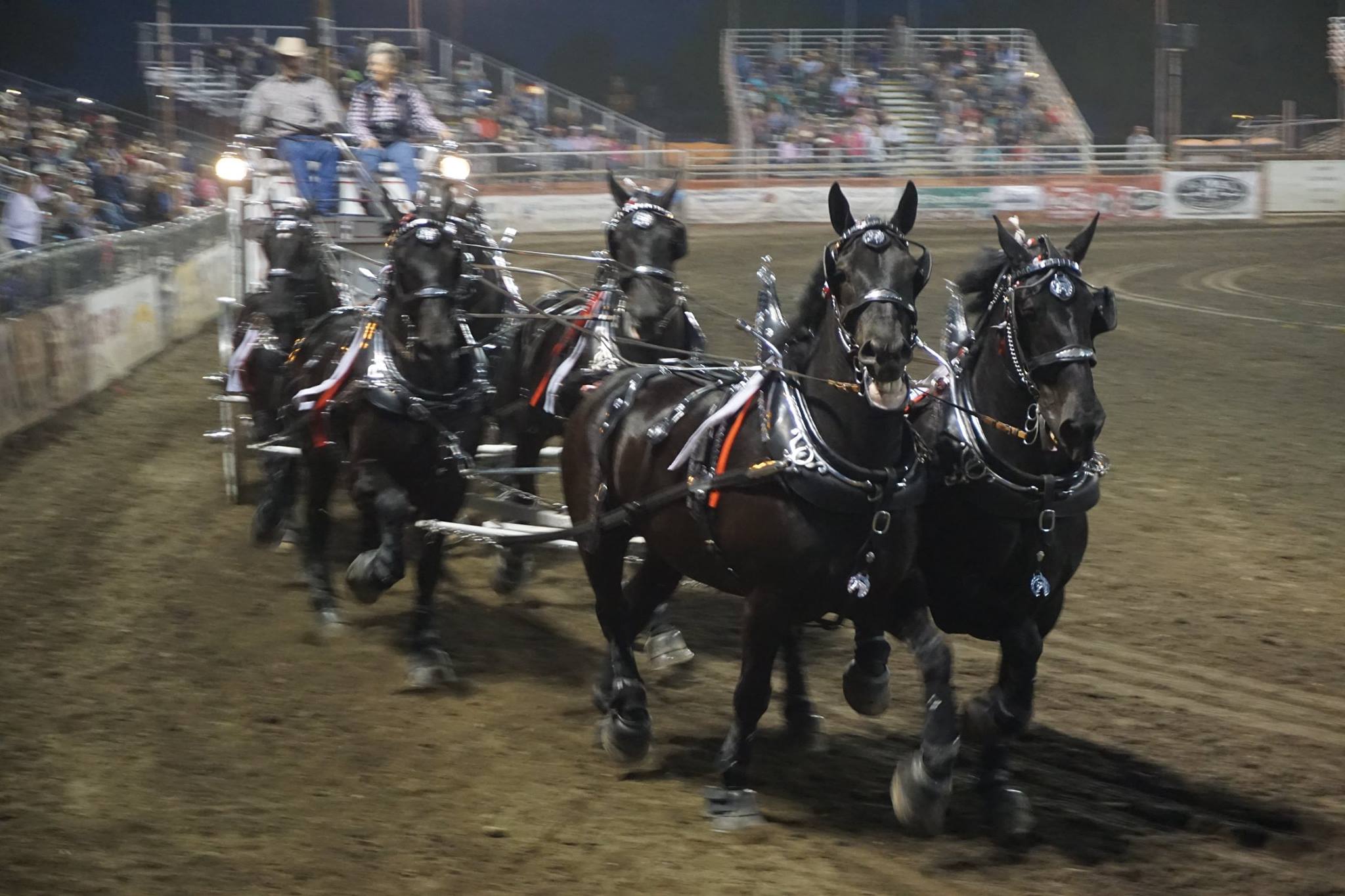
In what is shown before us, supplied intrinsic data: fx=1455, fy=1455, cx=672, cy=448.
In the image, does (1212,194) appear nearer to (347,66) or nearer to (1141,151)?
(1141,151)

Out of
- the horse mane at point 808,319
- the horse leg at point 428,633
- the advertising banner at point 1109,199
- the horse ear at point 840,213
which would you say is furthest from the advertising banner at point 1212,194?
the horse ear at point 840,213

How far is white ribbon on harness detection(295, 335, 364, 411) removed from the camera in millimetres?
7285

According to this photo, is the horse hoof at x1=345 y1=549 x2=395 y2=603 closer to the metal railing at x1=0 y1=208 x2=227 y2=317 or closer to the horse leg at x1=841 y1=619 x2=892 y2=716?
the horse leg at x1=841 y1=619 x2=892 y2=716

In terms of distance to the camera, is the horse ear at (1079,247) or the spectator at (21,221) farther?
the spectator at (21,221)

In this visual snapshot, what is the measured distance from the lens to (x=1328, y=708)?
6.43 meters

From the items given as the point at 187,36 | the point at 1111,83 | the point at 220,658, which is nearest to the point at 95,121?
the point at 187,36

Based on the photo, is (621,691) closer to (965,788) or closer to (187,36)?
(965,788)

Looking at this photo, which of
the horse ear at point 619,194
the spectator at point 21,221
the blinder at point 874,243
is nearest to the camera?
the blinder at point 874,243

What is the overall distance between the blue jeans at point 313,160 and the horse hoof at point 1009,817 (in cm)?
784

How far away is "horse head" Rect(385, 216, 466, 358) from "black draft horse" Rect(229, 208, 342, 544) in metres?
2.09

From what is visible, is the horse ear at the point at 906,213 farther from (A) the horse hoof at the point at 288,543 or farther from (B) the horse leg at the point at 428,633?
(A) the horse hoof at the point at 288,543

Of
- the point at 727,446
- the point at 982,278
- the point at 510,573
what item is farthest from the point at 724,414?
the point at 510,573

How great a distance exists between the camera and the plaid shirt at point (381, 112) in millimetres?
11797

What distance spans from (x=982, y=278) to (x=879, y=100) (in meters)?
31.7
